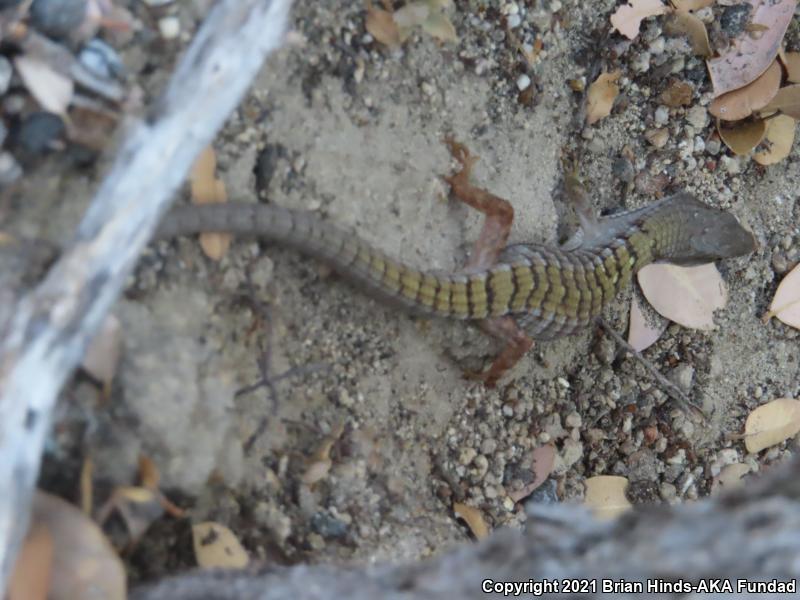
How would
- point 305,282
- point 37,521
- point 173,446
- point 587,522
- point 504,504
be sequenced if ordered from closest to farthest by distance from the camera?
point 587,522
point 37,521
point 173,446
point 305,282
point 504,504

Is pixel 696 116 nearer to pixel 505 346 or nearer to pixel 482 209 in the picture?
pixel 482 209

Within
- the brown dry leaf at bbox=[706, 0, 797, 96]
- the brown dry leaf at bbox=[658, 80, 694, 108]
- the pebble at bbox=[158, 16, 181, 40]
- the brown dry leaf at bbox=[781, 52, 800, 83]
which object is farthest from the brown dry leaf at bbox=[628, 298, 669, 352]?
the pebble at bbox=[158, 16, 181, 40]

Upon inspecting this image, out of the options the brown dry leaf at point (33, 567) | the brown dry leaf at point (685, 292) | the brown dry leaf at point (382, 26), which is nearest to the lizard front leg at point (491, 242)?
the brown dry leaf at point (382, 26)

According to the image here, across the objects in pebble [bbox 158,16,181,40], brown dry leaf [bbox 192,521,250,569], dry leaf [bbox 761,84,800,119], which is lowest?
brown dry leaf [bbox 192,521,250,569]

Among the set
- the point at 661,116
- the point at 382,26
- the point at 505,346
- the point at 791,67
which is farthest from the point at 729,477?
the point at 382,26

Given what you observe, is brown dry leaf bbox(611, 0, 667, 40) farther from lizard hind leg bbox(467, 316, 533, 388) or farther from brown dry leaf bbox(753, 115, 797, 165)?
lizard hind leg bbox(467, 316, 533, 388)

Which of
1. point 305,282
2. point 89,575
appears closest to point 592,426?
point 305,282

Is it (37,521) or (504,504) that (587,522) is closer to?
(37,521)
